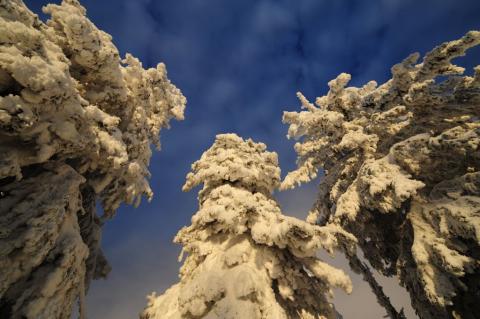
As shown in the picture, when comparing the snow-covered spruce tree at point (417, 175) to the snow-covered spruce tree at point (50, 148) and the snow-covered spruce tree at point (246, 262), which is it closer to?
the snow-covered spruce tree at point (246, 262)

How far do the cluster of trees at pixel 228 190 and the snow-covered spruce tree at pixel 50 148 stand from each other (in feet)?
0.13

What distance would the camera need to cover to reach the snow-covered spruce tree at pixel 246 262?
788 centimetres

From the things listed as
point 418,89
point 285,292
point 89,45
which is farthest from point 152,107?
point 418,89

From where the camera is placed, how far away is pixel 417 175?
10516 millimetres

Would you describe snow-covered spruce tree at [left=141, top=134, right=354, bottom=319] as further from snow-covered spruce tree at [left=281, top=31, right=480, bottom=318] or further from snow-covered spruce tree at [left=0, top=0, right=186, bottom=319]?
snow-covered spruce tree at [left=0, top=0, right=186, bottom=319]

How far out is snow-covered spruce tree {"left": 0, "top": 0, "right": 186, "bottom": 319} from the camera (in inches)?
240

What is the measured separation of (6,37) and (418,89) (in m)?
13.2

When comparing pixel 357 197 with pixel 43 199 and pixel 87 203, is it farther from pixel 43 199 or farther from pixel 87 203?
pixel 87 203

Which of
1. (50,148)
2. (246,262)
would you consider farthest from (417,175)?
(50,148)

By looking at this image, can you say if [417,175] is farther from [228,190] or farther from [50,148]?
[50,148]

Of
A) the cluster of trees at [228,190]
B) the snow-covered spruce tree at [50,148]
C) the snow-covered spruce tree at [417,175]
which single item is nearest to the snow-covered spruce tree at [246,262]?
the cluster of trees at [228,190]

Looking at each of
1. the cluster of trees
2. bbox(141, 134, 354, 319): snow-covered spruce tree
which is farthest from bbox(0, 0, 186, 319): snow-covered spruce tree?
bbox(141, 134, 354, 319): snow-covered spruce tree

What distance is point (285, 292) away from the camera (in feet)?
28.7

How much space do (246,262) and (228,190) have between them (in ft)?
10.4
